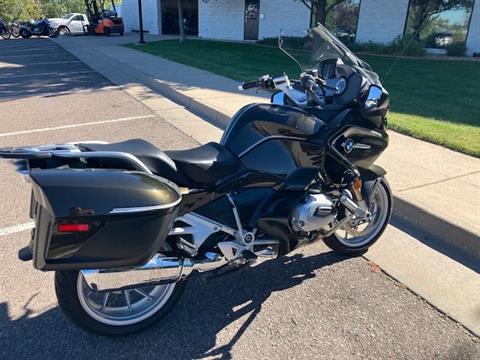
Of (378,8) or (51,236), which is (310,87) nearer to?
(51,236)

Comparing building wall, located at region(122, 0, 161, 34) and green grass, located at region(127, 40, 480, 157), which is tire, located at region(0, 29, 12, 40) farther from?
green grass, located at region(127, 40, 480, 157)

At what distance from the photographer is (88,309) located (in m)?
2.25

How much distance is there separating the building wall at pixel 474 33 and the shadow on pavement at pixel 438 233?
15924mm

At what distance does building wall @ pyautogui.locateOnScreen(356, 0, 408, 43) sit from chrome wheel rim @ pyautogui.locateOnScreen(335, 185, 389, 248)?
17.8m

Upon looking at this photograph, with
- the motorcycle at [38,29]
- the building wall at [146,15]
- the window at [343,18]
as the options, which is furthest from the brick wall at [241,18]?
the motorcycle at [38,29]

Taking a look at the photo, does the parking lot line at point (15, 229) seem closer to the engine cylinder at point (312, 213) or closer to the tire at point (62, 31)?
the engine cylinder at point (312, 213)

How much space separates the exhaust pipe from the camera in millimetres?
2129

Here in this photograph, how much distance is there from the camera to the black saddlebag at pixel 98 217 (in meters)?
1.79

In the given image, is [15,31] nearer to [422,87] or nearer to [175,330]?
[422,87]

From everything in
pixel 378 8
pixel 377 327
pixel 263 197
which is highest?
pixel 378 8

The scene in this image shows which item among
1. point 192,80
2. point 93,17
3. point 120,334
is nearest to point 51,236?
point 120,334

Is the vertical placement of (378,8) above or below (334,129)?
above

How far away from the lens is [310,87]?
2744mm

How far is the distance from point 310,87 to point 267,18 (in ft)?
76.0
